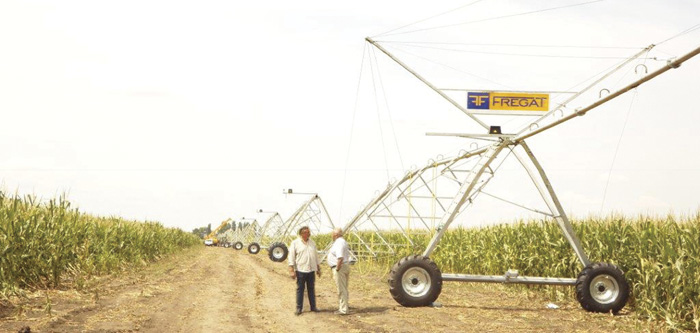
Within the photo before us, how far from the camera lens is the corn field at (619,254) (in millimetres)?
13430

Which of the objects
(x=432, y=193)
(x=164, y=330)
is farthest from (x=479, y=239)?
(x=164, y=330)

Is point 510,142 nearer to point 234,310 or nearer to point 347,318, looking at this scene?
point 347,318

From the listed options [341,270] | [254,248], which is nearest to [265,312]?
[341,270]

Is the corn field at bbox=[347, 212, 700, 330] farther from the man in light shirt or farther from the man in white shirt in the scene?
the man in light shirt

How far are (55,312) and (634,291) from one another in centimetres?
1344

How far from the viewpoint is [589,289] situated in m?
→ 16.0

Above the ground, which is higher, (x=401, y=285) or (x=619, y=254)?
(x=619, y=254)

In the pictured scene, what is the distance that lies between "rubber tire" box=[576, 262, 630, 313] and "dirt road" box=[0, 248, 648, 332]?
0.24m

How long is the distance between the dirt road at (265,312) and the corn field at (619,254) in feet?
2.95

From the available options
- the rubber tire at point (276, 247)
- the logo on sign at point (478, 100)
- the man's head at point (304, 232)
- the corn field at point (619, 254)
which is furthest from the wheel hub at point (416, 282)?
the rubber tire at point (276, 247)

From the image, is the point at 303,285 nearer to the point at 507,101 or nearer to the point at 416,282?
the point at 416,282

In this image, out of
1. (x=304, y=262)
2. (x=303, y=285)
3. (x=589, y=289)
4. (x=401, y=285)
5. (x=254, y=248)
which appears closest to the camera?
(x=303, y=285)

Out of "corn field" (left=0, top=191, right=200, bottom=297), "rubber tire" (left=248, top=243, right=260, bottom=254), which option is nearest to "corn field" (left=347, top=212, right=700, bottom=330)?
"corn field" (left=0, top=191, right=200, bottom=297)

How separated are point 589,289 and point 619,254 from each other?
222 centimetres
